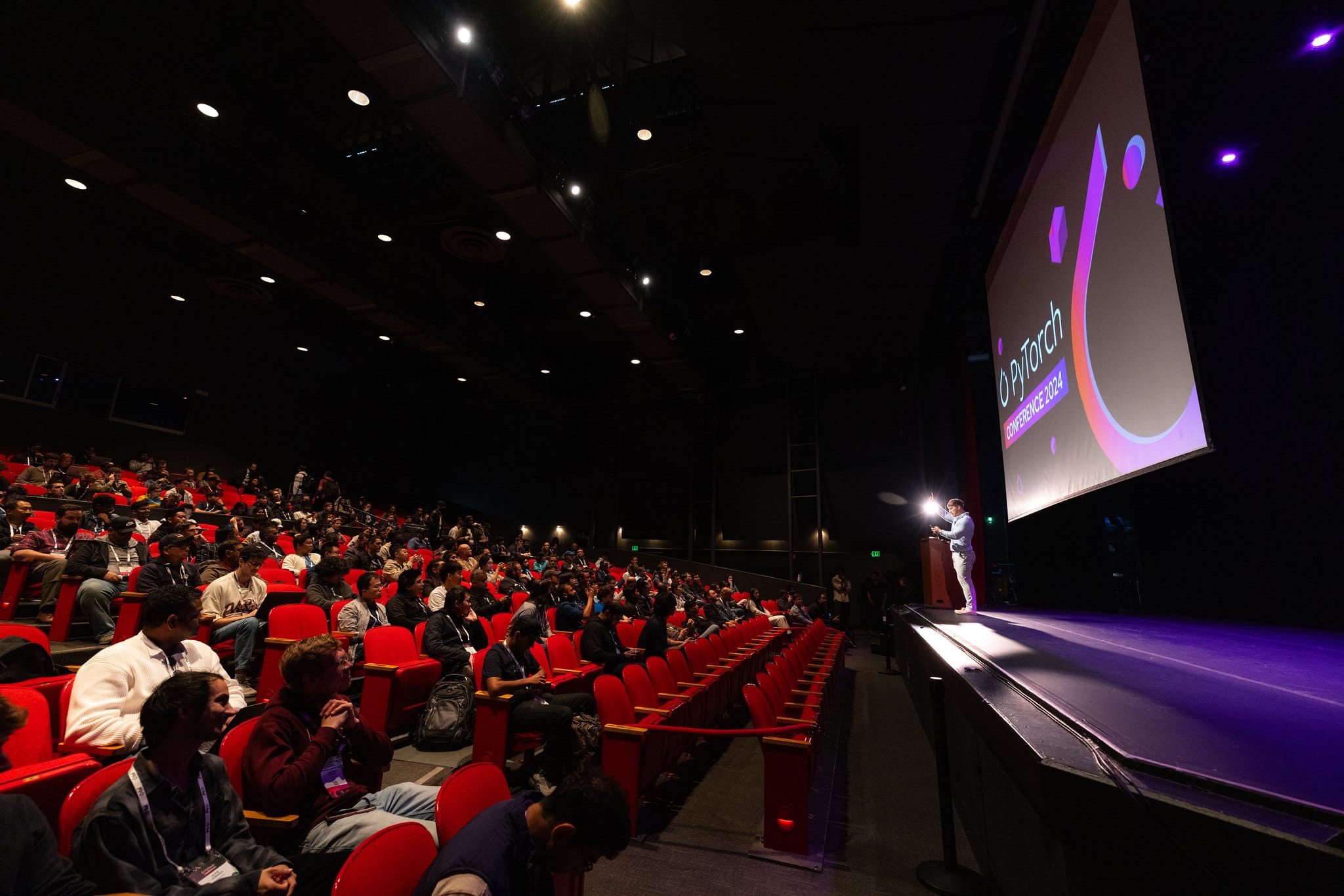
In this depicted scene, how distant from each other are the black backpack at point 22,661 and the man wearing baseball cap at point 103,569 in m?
1.86

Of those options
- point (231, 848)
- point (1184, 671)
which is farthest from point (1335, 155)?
point (231, 848)

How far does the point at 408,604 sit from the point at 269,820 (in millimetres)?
3020

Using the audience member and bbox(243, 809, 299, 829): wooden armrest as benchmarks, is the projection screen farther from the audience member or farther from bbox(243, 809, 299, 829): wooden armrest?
the audience member

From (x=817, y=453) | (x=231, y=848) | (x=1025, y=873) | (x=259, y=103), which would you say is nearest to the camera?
(x=231, y=848)

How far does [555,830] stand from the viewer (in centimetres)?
131

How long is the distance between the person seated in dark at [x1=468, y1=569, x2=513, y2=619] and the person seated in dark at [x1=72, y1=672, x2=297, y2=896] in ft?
10.9

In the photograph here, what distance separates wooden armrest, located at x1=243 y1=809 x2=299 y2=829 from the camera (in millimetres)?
1610

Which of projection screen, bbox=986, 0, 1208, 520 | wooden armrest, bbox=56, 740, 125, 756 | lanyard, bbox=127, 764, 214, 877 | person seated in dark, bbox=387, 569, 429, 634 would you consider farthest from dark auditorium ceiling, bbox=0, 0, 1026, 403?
wooden armrest, bbox=56, 740, 125, 756

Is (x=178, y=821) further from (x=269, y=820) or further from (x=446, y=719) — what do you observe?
(x=446, y=719)

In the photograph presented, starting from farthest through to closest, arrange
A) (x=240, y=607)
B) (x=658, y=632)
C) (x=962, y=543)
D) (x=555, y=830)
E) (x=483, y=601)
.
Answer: (x=962, y=543)
(x=483, y=601)
(x=658, y=632)
(x=240, y=607)
(x=555, y=830)

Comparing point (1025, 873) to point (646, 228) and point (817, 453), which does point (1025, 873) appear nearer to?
point (646, 228)

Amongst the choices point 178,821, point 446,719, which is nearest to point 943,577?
point 446,719

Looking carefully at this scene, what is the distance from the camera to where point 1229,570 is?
17.8ft

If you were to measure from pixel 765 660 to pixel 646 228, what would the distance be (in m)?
6.98
